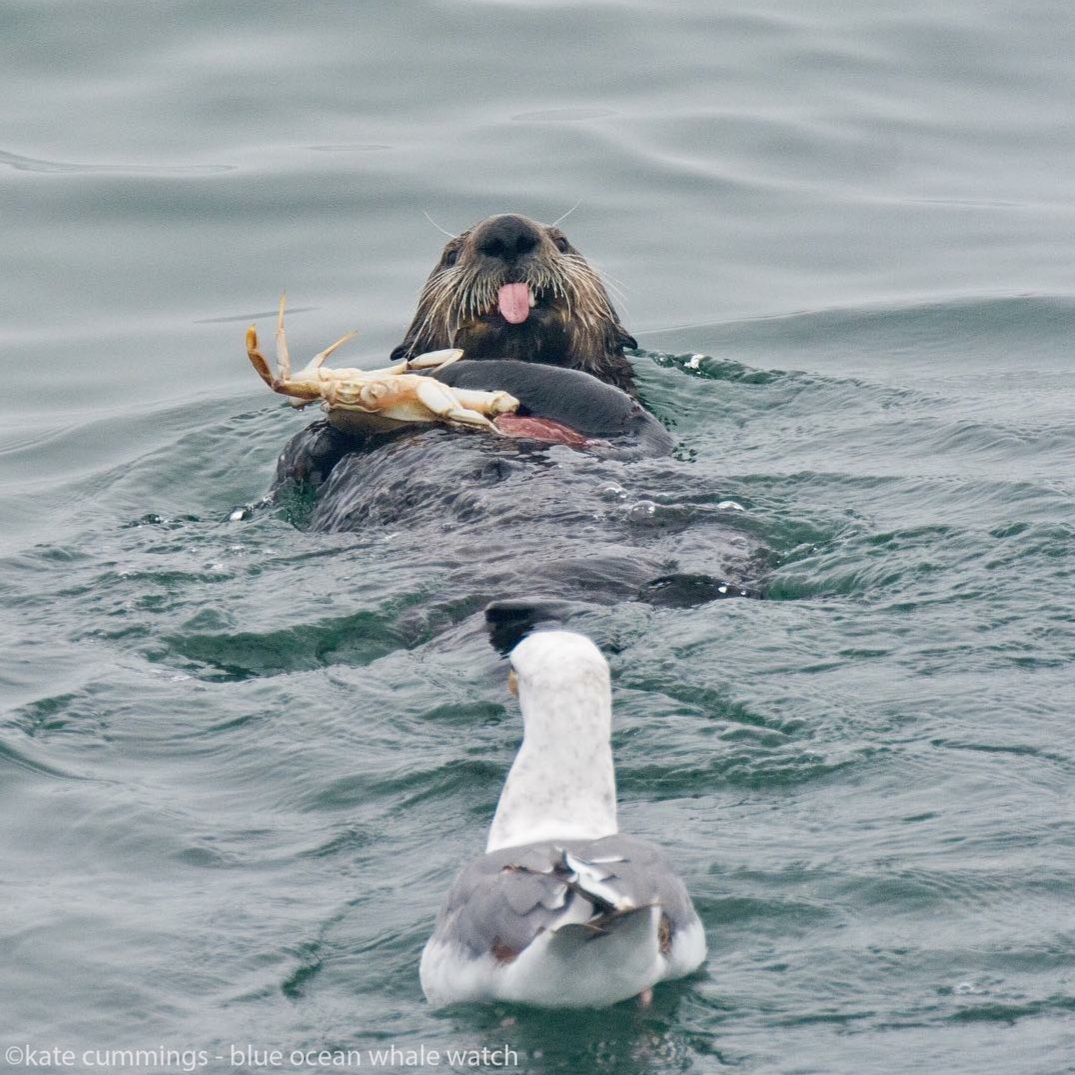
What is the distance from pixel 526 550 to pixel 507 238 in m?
1.88

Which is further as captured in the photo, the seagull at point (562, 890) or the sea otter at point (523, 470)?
the sea otter at point (523, 470)

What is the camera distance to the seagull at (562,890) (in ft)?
9.93

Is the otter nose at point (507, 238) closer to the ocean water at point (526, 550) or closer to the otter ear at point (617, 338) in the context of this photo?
the otter ear at point (617, 338)

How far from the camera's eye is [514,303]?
7.01 m

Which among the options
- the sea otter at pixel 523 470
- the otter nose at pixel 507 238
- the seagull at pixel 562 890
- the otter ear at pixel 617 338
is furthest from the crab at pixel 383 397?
the seagull at pixel 562 890

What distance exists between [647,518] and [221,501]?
240cm

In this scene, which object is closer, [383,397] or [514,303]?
[383,397]

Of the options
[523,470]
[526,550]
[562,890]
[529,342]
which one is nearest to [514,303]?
[529,342]

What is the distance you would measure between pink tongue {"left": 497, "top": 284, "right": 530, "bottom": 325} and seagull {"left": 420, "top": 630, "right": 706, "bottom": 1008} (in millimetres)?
3475

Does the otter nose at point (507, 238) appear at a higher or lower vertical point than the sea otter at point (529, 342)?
higher

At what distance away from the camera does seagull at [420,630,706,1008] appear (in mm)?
3025

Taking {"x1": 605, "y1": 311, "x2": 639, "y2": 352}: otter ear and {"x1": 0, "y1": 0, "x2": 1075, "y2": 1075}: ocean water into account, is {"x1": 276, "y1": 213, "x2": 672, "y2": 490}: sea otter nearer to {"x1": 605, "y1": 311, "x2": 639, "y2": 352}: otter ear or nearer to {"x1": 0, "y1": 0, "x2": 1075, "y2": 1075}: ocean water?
{"x1": 605, "y1": 311, "x2": 639, "y2": 352}: otter ear

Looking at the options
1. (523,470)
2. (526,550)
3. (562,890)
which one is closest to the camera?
(562,890)

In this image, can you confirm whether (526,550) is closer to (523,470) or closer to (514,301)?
(523,470)
